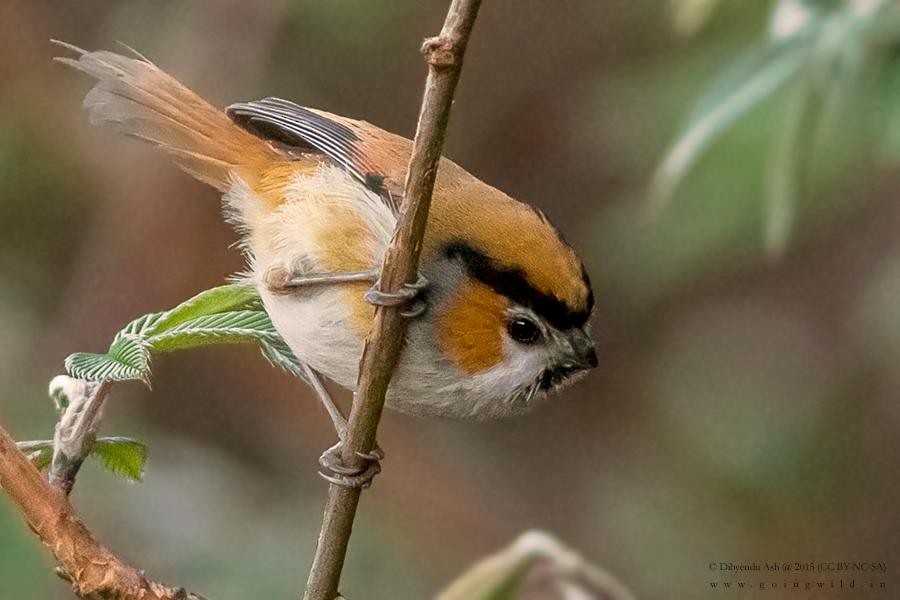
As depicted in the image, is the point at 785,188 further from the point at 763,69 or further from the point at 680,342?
the point at 680,342

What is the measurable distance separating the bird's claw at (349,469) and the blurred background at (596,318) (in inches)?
44.3

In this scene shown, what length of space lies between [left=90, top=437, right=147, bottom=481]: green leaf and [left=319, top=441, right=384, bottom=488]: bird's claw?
0.55 ft

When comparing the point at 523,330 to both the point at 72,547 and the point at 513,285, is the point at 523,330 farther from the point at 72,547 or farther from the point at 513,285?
the point at 72,547

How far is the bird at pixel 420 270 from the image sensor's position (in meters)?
1.37

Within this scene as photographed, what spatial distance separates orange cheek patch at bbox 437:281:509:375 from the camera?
1.38 meters

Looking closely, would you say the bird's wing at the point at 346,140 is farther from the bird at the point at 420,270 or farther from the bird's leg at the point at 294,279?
the bird's leg at the point at 294,279

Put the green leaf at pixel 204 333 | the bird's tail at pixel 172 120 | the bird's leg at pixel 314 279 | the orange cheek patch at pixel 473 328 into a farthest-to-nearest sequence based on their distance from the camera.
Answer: the bird's tail at pixel 172 120
the orange cheek patch at pixel 473 328
the bird's leg at pixel 314 279
the green leaf at pixel 204 333

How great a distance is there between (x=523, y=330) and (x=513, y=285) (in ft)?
0.22

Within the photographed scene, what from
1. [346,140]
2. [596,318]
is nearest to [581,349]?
[346,140]

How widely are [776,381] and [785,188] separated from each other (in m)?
1.73

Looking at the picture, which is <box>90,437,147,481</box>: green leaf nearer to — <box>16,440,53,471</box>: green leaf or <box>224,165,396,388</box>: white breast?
<box>16,440,53,471</box>: green leaf

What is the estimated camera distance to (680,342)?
3.18 metres

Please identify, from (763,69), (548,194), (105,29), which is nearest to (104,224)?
(105,29)

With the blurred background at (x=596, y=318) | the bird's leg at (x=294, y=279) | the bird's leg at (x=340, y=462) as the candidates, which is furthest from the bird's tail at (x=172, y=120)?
the blurred background at (x=596, y=318)
